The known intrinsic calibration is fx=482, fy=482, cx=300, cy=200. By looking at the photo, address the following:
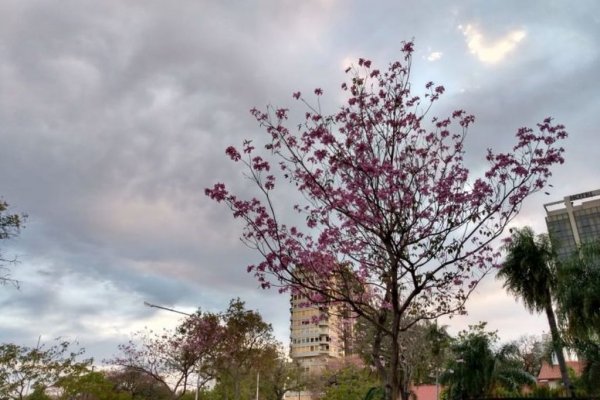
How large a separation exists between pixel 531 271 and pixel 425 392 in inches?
1080

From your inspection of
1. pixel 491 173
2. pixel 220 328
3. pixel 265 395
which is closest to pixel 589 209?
pixel 265 395

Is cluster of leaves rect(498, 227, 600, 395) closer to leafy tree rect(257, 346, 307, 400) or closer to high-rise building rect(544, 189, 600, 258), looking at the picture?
leafy tree rect(257, 346, 307, 400)

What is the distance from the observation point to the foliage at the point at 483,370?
1241 inches

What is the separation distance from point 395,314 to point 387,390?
6.36 feet

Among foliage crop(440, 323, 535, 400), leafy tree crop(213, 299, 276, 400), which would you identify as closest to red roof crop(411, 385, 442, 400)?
foliage crop(440, 323, 535, 400)

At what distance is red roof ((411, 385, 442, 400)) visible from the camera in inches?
1994

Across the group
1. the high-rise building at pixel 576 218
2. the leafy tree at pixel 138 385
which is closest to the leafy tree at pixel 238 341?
the leafy tree at pixel 138 385

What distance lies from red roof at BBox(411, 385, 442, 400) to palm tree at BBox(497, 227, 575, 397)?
24329mm

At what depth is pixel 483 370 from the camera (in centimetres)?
3209

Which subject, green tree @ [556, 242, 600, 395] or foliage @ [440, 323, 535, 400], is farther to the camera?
foliage @ [440, 323, 535, 400]

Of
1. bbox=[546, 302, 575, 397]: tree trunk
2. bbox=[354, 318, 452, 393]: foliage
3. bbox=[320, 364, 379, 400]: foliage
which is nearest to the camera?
bbox=[546, 302, 575, 397]: tree trunk

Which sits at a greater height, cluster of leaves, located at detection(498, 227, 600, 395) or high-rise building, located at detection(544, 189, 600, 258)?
high-rise building, located at detection(544, 189, 600, 258)

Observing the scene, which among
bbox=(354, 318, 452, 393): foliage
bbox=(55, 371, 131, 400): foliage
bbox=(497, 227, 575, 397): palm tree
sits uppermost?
bbox=(497, 227, 575, 397): palm tree

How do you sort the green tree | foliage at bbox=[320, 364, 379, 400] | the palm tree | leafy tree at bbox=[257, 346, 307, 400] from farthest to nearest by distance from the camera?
leafy tree at bbox=[257, 346, 307, 400]
foliage at bbox=[320, 364, 379, 400]
the palm tree
the green tree
